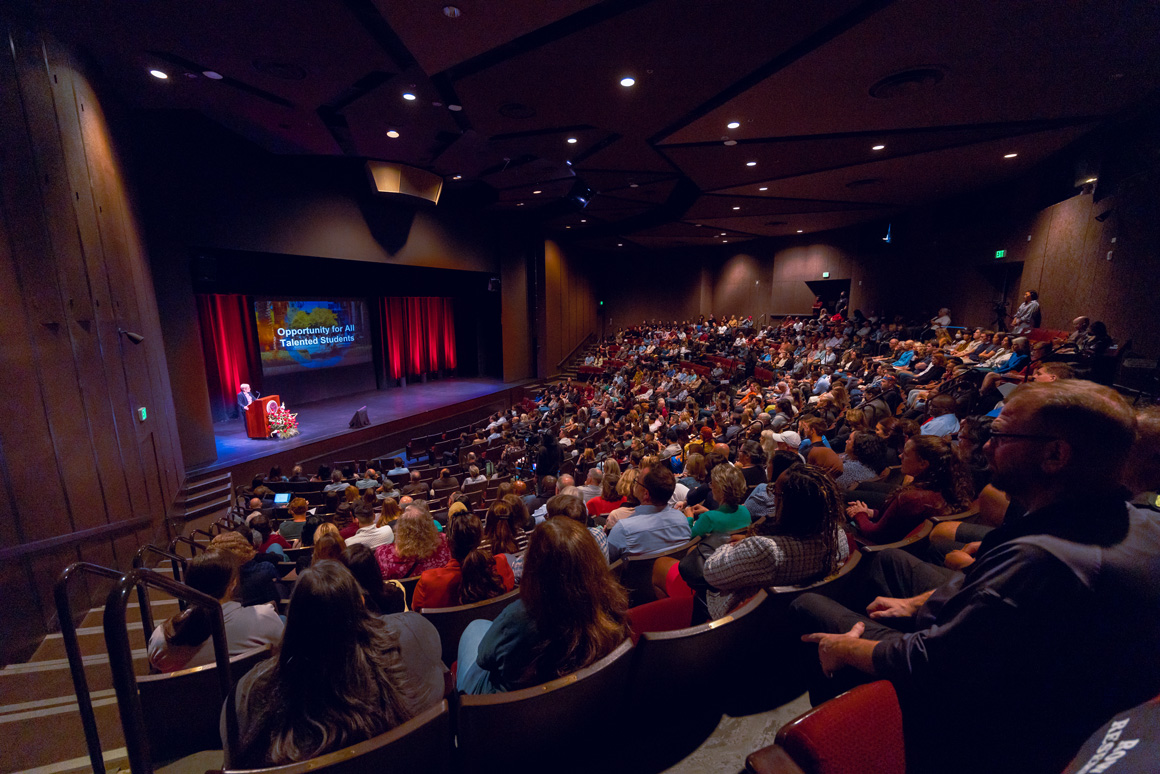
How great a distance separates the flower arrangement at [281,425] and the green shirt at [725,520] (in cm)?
915

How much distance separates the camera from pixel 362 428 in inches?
385

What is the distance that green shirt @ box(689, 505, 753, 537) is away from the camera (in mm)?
2607

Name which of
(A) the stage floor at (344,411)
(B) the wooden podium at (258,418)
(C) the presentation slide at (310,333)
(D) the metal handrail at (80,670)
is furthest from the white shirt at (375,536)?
(C) the presentation slide at (310,333)

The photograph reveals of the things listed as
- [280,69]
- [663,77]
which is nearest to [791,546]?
[663,77]

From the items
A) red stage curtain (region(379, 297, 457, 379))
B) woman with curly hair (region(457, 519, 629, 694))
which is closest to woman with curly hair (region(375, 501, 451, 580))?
woman with curly hair (region(457, 519, 629, 694))

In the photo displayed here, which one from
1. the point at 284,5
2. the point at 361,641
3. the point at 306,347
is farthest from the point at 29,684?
the point at 306,347

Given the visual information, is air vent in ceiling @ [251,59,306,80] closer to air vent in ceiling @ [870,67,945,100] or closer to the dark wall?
the dark wall

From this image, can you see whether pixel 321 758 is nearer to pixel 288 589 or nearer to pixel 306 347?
pixel 288 589

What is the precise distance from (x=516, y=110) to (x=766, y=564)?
20.2 feet

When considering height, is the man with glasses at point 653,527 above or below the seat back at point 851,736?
below

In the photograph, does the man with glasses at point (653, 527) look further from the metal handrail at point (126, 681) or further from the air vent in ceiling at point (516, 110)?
the air vent in ceiling at point (516, 110)

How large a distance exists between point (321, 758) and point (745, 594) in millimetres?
1411

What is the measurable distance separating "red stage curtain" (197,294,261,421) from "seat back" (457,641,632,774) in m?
11.9

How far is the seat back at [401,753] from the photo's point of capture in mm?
1045
